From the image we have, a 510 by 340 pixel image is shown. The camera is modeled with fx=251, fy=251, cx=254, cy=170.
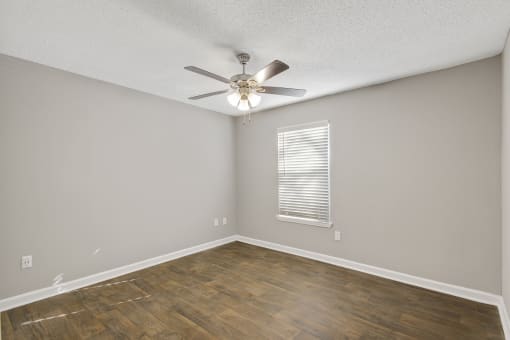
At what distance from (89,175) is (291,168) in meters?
2.84

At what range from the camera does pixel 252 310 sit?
2.45 m

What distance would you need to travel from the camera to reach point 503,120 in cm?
236

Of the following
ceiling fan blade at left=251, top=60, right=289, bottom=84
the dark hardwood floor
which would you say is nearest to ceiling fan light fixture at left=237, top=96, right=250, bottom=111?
ceiling fan blade at left=251, top=60, right=289, bottom=84

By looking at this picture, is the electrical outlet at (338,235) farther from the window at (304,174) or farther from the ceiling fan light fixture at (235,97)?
the ceiling fan light fixture at (235,97)

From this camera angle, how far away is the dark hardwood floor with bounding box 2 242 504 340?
2.11m

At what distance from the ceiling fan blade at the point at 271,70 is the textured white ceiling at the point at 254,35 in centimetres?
33

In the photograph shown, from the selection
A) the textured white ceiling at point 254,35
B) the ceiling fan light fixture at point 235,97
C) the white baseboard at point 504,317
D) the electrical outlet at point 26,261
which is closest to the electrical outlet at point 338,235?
the white baseboard at point 504,317

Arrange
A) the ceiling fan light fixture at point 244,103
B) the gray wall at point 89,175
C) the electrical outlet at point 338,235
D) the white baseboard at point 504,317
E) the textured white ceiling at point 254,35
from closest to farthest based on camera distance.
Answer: the textured white ceiling at point 254,35 → the white baseboard at point 504,317 → the ceiling fan light fixture at point 244,103 → the gray wall at point 89,175 → the electrical outlet at point 338,235

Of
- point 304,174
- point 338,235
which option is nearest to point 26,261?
point 304,174

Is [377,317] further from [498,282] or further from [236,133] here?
[236,133]

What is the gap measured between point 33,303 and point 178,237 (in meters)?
1.81

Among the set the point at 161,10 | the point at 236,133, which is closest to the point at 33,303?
the point at 161,10

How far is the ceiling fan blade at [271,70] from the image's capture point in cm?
190

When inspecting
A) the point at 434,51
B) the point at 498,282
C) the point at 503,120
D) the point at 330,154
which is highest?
the point at 434,51
